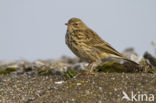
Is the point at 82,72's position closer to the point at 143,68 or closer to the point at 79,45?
the point at 79,45

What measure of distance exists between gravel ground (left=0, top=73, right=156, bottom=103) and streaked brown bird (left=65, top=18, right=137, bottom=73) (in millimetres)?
597

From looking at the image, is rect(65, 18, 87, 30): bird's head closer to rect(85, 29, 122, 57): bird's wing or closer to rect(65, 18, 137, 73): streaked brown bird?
rect(65, 18, 137, 73): streaked brown bird

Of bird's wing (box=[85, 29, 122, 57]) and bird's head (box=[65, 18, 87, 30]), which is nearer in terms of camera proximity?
bird's wing (box=[85, 29, 122, 57])

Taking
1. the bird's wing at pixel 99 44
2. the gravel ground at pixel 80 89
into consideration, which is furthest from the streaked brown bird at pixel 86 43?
the gravel ground at pixel 80 89

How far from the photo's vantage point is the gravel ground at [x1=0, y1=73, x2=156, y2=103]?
24.5ft

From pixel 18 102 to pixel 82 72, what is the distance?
218cm

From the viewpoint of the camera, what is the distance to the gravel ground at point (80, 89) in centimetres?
746

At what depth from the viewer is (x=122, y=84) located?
26.5 feet

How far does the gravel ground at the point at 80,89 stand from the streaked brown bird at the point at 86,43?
23.5 inches

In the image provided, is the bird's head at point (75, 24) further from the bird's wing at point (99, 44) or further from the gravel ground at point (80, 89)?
the gravel ground at point (80, 89)

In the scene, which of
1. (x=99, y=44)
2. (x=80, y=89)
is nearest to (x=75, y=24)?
(x=99, y=44)

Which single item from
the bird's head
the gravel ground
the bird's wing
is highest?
the bird's head

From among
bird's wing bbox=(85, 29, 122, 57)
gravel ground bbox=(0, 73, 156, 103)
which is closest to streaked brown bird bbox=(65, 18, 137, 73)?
bird's wing bbox=(85, 29, 122, 57)

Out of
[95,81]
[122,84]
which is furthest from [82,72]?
[122,84]
